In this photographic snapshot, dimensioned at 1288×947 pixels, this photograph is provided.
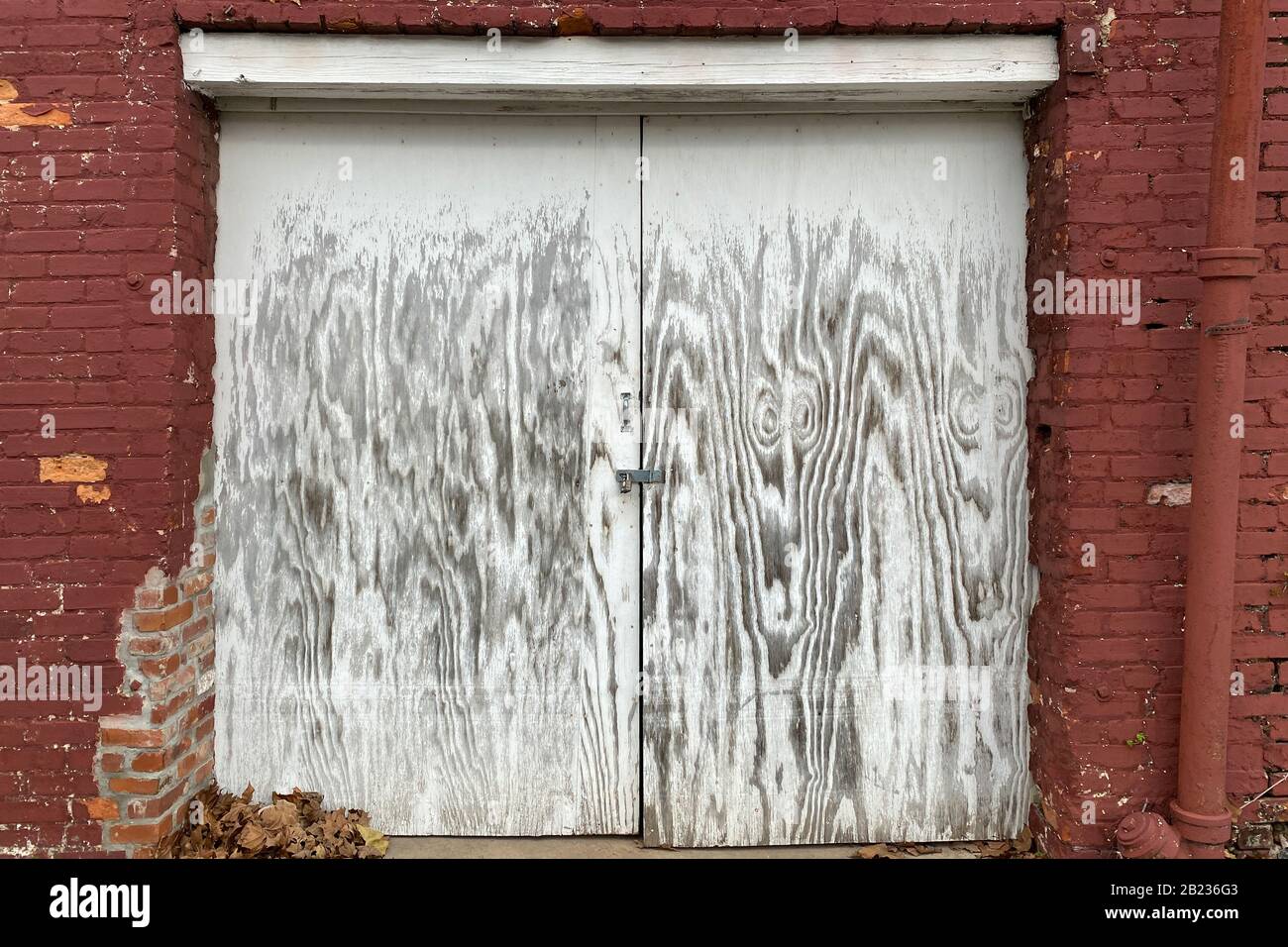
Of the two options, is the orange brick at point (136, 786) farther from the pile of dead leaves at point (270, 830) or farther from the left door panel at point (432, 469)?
the left door panel at point (432, 469)

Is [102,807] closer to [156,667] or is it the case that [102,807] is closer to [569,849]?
[156,667]

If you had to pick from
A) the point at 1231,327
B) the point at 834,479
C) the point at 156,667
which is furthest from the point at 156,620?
the point at 1231,327

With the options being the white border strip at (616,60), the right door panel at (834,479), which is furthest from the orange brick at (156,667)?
the white border strip at (616,60)

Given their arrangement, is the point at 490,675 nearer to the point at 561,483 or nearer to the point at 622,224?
the point at 561,483

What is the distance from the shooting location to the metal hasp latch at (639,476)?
288cm

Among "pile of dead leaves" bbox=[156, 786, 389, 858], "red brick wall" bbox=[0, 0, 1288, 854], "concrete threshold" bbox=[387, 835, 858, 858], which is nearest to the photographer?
"red brick wall" bbox=[0, 0, 1288, 854]

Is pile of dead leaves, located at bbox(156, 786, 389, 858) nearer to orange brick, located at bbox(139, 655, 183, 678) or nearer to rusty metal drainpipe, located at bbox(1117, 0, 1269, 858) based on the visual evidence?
orange brick, located at bbox(139, 655, 183, 678)

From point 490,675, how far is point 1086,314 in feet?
6.98

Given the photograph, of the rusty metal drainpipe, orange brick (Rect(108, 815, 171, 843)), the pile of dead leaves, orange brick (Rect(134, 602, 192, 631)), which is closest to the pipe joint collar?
the rusty metal drainpipe

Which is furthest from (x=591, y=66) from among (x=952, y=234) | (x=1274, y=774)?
(x=1274, y=774)

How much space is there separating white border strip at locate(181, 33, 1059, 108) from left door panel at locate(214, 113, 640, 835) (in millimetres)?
246

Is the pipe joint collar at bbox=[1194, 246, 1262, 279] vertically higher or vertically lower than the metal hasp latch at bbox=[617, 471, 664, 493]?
higher

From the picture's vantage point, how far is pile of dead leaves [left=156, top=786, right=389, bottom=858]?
2.69 m

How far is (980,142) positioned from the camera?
2869 millimetres
